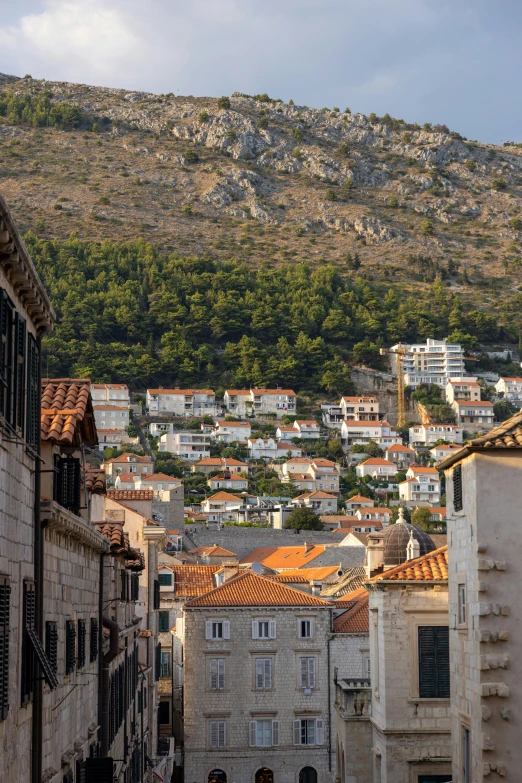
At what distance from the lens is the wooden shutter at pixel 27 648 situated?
14945 millimetres

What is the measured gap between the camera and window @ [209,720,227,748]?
51.7 m

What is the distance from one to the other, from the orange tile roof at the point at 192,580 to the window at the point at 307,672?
11981 millimetres

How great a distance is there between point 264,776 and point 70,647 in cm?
3598

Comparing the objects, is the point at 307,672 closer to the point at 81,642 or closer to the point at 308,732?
the point at 308,732

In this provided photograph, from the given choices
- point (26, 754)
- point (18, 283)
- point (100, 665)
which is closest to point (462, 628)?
point (100, 665)

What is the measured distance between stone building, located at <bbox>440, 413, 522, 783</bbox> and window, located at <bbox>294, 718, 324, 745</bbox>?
31.7 metres

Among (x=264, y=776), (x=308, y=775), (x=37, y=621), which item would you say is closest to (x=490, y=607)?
(x=37, y=621)

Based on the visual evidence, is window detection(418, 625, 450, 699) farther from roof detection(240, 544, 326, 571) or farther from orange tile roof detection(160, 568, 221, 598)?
roof detection(240, 544, 326, 571)

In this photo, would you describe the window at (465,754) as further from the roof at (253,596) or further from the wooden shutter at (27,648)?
the roof at (253,596)

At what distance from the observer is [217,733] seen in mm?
51812

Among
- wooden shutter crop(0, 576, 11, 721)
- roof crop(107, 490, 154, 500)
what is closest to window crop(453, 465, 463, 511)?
wooden shutter crop(0, 576, 11, 721)

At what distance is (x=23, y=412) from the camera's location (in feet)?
49.8

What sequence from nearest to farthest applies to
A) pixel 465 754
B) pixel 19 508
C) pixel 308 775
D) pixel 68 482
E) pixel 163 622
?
pixel 19 508, pixel 68 482, pixel 465 754, pixel 308 775, pixel 163 622

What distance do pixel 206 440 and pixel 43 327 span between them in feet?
581
